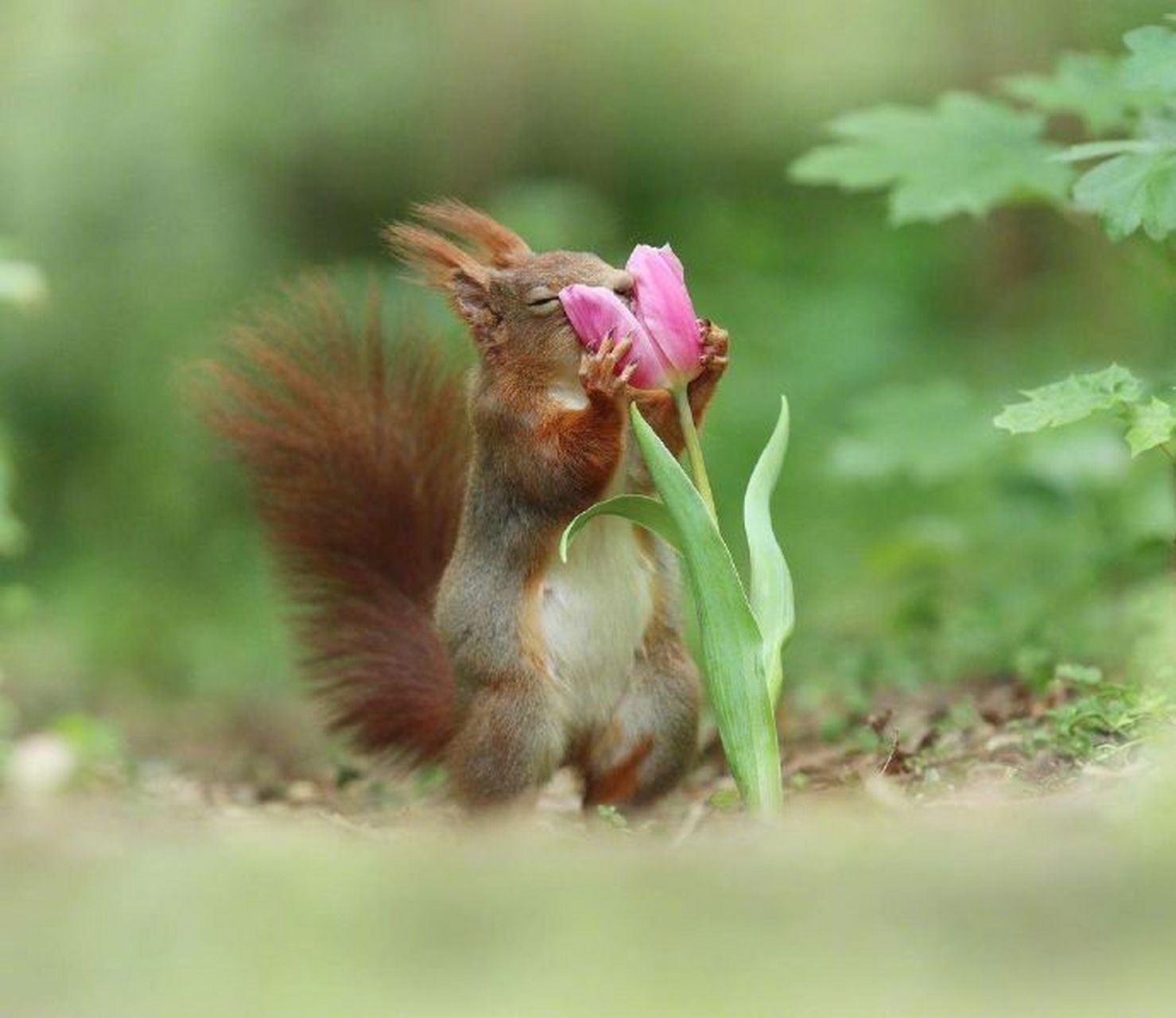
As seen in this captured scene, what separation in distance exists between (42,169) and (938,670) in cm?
606

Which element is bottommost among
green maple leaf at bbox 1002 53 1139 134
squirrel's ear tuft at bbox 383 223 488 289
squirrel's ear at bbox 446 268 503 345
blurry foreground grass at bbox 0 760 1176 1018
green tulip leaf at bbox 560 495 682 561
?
blurry foreground grass at bbox 0 760 1176 1018

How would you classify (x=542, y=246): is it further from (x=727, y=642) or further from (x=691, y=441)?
(x=727, y=642)

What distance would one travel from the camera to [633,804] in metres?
5.02

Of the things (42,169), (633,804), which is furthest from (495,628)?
(42,169)

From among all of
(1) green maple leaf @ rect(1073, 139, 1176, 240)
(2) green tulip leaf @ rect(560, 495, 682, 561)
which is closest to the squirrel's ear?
(2) green tulip leaf @ rect(560, 495, 682, 561)

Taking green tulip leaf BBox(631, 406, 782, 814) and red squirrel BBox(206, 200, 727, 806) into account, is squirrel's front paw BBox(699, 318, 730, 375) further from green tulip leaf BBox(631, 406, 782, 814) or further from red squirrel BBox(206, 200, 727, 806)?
green tulip leaf BBox(631, 406, 782, 814)

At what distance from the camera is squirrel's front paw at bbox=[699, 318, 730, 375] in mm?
4320

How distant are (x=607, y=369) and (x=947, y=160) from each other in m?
2.09

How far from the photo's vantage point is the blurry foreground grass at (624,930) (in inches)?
100

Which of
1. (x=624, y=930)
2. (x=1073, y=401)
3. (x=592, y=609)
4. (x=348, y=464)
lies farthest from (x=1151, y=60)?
(x=624, y=930)

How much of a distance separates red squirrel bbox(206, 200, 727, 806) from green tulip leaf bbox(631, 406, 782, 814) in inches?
14.4

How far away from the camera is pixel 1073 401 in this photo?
4.43 metres

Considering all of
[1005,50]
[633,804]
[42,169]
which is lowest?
[633,804]

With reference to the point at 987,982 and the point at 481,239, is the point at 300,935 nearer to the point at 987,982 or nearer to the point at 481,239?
the point at 987,982
